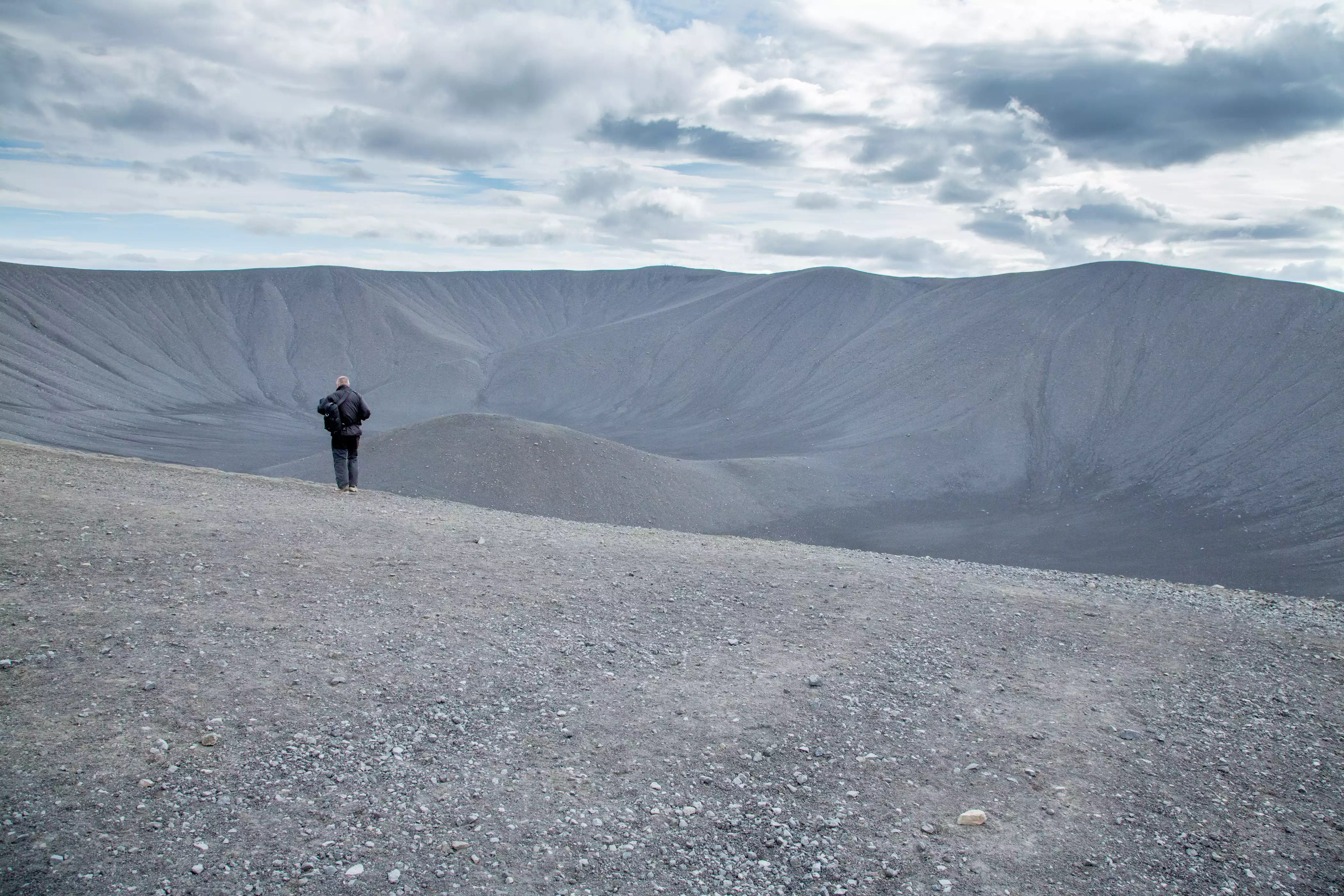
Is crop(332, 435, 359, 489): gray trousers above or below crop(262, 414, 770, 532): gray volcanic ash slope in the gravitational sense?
above

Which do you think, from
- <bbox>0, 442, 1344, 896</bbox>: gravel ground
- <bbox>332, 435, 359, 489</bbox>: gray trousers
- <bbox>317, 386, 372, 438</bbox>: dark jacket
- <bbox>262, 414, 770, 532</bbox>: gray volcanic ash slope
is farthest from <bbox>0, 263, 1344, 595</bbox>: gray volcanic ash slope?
<bbox>0, 442, 1344, 896</bbox>: gravel ground

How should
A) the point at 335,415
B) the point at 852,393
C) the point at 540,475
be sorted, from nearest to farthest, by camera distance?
the point at 335,415, the point at 540,475, the point at 852,393

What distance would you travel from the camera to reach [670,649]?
7449 mm

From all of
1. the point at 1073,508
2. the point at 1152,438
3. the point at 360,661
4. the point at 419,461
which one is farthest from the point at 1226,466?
the point at 360,661

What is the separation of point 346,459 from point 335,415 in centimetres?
93

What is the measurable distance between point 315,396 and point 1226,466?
5007 cm

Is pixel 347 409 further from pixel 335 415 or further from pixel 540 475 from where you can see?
pixel 540 475

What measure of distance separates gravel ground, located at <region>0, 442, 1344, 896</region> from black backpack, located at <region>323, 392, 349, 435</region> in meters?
3.51

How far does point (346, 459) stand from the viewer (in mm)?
13641

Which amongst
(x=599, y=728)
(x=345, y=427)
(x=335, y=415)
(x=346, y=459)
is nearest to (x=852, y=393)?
(x=346, y=459)

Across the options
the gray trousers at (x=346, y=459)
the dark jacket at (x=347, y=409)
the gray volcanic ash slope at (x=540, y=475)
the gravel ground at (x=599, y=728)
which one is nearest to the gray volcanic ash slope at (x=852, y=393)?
the gray volcanic ash slope at (x=540, y=475)

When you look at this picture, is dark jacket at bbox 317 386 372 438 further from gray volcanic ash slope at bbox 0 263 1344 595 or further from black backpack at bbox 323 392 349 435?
gray volcanic ash slope at bbox 0 263 1344 595

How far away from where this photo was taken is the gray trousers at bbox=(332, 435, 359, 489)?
13.4 metres

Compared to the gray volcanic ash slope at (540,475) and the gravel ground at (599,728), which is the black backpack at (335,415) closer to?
the gravel ground at (599,728)
